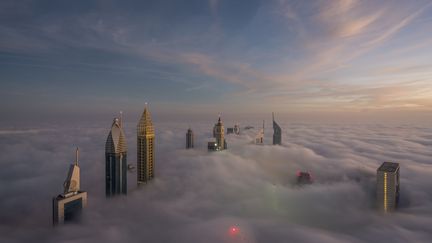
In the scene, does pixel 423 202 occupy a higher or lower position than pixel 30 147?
lower

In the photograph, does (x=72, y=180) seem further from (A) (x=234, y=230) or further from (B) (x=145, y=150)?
(A) (x=234, y=230)

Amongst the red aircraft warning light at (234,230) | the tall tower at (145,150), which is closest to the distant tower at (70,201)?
the tall tower at (145,150)

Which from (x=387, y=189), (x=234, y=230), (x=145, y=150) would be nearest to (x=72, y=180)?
(x=145, y=150)

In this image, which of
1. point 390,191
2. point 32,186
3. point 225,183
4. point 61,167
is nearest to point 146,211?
point 225,183

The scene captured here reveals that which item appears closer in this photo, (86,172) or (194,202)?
(194,202)

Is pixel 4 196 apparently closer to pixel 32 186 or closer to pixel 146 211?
pixel 32 186

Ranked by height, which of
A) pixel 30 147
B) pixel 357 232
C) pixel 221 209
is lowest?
pixel 357 232

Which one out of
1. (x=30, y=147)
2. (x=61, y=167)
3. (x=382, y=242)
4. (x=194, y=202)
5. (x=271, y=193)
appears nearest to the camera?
(x=382, y=242)
